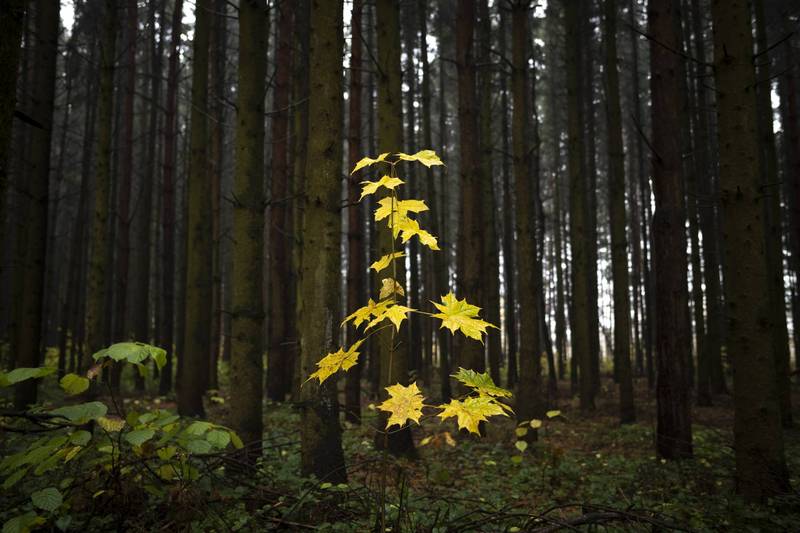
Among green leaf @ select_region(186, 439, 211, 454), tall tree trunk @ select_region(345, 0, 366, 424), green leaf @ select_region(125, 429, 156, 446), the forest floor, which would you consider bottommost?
the forest floor

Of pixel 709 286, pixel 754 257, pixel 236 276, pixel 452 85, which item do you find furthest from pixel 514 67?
pixel 452 85

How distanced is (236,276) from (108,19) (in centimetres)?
531

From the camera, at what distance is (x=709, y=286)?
11.7 meters

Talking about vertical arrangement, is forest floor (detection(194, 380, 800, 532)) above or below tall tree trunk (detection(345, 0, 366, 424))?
below

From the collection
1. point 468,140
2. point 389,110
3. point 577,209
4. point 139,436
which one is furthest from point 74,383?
point 577,209

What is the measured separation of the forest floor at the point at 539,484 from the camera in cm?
268

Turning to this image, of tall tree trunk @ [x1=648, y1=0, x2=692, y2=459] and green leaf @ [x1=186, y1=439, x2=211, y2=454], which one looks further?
tall tree trunk @ [x1=648, y1=0, x2=692, y2=459]

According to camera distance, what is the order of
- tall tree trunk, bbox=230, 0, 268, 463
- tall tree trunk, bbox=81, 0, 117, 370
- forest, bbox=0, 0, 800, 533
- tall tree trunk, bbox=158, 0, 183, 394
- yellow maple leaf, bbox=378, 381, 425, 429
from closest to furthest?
yellow maple leaf, bbox=378, 381, 425, 429, forest, bbox=0, 0, 800, 533, tall tree trunk, bbox=230, 0, 268, 463, tall tree trunk, bbox=81, 0, 117, 370, tall tree trunk, bbox=158, 0, 183, 394

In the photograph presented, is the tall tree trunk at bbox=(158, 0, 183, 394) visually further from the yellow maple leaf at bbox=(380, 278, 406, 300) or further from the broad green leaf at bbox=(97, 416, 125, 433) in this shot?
the yellow maple leaf at bbox=(380, 278, 406, 300)

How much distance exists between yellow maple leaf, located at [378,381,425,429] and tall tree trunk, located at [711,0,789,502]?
356 cm

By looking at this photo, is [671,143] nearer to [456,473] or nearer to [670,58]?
[670,58]

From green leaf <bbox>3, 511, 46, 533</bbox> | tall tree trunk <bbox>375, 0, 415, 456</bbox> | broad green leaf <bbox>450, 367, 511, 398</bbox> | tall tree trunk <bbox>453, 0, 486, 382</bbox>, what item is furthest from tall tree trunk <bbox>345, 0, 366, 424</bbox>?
broad green leaf <bbox>450, 367, 511, 398</bbox>

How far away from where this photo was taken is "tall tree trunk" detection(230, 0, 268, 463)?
15.4ft

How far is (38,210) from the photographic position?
22.4 ft
